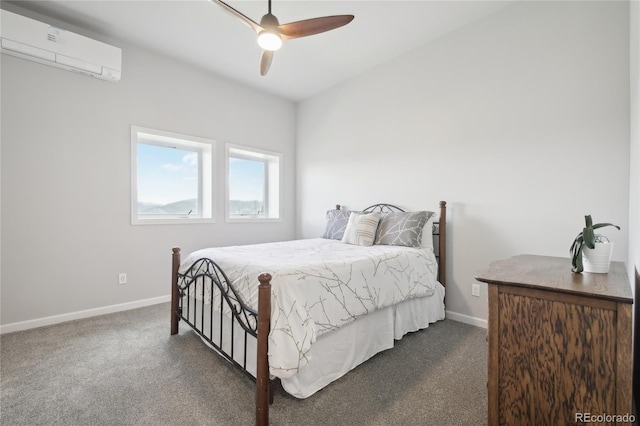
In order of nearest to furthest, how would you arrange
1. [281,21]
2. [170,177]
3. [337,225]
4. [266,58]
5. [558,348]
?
[558,348] < [266,58] < [281,21] < [337,225] < [170,177]

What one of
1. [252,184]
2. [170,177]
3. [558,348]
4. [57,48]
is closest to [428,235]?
[558,348]

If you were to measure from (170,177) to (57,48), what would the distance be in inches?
61.2

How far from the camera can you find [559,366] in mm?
1097

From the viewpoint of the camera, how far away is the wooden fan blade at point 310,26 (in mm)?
1897

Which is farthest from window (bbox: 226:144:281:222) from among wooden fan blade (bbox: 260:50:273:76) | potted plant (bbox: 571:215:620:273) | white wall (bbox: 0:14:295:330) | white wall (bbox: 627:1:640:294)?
white wall (bbox: 627:1:640:294)

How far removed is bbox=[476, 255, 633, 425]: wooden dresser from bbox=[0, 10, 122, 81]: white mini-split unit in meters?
3.65

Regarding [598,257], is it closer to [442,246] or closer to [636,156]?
[636,156]

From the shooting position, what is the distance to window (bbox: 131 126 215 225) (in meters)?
3.26

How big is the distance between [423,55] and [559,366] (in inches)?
122

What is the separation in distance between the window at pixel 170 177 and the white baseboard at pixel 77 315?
2.94ft

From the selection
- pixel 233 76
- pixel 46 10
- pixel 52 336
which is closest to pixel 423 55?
pixel 233 76

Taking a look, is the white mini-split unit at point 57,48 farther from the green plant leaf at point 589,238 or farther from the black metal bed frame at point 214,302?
the green plant leaf at point 589,238

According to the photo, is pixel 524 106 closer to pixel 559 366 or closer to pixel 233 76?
pixel 559 366

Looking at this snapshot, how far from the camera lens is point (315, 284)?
1721 millimetres
